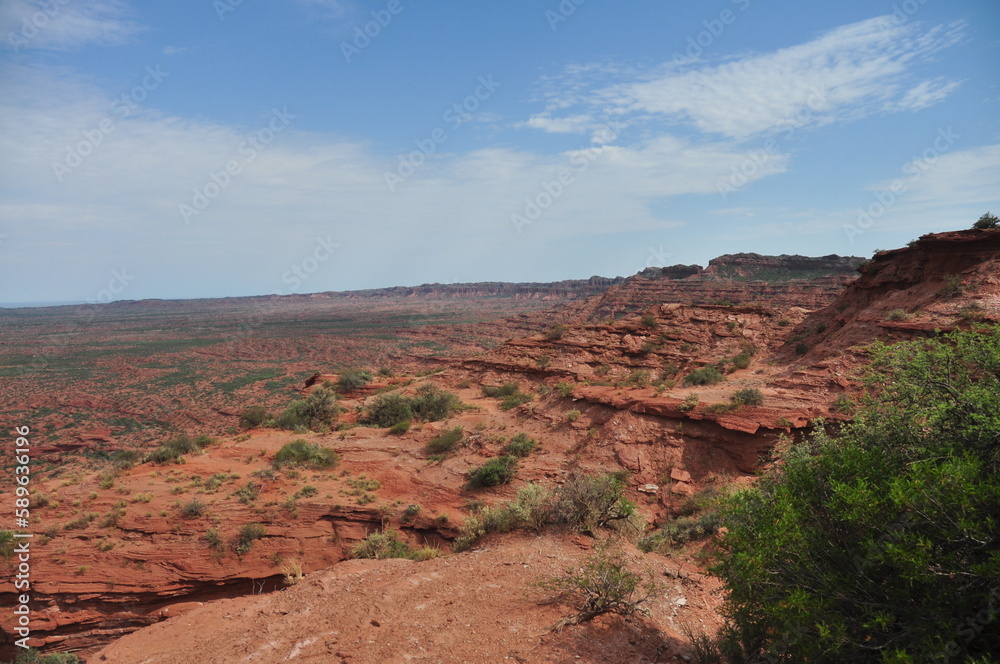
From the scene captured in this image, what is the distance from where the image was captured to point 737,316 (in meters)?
27.8

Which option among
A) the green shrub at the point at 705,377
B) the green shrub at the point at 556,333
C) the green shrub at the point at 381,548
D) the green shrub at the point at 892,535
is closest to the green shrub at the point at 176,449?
the green shrub at the point at 381,548

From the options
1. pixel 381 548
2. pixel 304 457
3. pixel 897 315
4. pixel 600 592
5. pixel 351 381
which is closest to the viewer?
pixel 600 592

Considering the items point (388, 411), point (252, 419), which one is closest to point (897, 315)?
point (388, 411)

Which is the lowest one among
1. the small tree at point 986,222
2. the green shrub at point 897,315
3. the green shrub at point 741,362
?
the green shrub at point 741,362

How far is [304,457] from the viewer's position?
14.7 m

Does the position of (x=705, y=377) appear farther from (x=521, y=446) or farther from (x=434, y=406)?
(x=434, y=406)

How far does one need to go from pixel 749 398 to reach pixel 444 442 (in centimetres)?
1031

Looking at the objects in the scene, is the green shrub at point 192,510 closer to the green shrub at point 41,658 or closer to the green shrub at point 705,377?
the green shrub at point 41,658

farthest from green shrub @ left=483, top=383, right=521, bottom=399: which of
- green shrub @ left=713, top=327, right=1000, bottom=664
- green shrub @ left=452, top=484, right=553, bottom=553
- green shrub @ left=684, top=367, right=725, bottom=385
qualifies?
green shrub @ left=713, top=327, right=1000, bottom=664

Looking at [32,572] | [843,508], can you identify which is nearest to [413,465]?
[32,572]

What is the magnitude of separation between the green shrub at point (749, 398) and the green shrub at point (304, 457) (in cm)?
1336

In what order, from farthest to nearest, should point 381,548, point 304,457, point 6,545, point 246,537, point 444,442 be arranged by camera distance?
point 444,442 → point 304,457 → point 246,537 → point 381,548 → point 6,545

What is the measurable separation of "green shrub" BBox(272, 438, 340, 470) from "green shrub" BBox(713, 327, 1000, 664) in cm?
1257

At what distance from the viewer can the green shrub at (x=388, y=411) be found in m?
19.0
